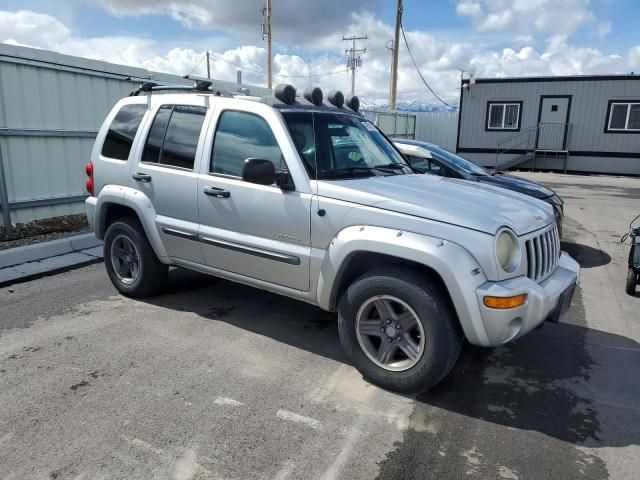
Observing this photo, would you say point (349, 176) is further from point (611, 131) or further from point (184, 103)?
point (611, 131)

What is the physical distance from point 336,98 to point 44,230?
5657mm

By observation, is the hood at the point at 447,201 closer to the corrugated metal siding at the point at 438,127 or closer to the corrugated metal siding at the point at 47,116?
the corrugated metal siding at the point at 47,116

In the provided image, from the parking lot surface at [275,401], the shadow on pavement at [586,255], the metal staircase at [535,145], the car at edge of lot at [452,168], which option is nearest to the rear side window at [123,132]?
the parking lot surface at [275,401]

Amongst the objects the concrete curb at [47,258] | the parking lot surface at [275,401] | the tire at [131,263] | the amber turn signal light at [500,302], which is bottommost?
the parking lot surface at [275,401]

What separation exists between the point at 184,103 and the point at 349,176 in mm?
1758

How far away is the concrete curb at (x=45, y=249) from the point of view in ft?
20.8

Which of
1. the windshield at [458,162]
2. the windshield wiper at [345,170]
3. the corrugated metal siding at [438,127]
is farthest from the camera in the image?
the corrugated metal siding at [438,127]

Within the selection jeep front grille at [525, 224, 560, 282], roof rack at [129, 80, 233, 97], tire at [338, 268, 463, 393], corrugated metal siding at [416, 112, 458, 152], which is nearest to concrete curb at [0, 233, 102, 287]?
roof rack at [129, 80, 233, 97]

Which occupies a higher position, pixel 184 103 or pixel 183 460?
pixel 184 103

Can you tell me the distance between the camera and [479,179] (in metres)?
7.50

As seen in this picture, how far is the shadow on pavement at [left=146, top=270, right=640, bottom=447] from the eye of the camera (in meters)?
3.16

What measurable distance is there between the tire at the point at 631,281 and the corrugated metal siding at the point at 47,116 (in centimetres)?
562

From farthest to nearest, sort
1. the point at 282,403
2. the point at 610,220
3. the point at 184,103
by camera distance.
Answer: the point at 610,220 → the point at 184,103 → the point at 282,403

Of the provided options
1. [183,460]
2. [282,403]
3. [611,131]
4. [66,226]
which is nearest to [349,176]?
[282,403]
